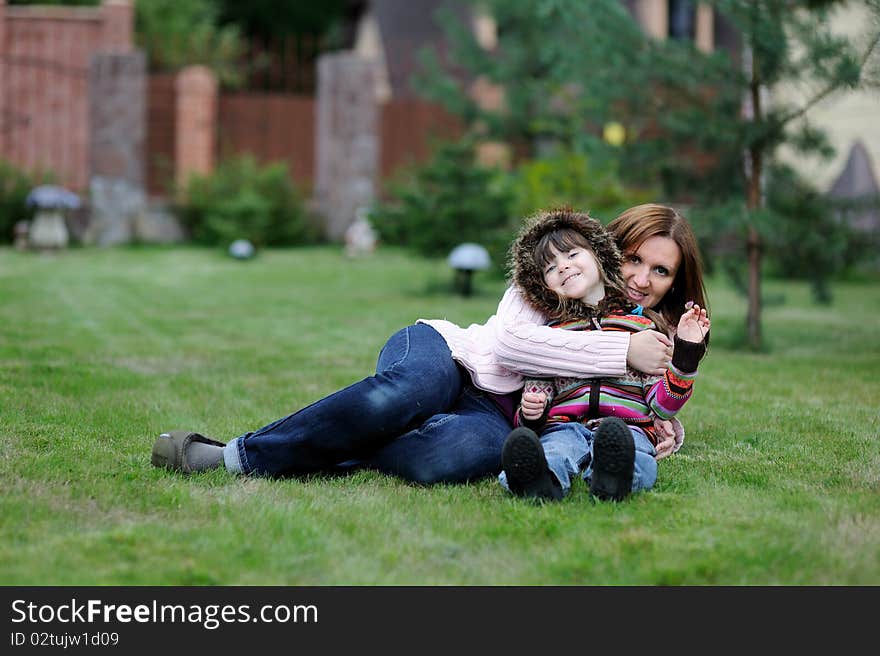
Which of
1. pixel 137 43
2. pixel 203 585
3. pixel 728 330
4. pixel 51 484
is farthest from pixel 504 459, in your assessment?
pixel 137 43

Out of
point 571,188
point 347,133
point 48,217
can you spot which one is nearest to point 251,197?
point 347,133

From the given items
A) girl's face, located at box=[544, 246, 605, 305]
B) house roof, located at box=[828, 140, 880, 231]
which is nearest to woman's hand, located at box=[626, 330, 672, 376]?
girl's face, located at box=[544, 246, 605, 305]

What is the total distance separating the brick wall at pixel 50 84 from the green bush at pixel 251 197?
11.5 ft

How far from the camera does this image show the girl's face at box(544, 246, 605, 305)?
390 cm

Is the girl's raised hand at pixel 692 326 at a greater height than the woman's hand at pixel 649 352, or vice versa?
the girl's raised hand at pixel 692 326

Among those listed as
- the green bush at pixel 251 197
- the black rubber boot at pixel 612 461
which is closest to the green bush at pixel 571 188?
the green bush at pixel 251 197

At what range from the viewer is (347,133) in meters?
17.6

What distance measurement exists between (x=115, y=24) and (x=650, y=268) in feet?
59.1

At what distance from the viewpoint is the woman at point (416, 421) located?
372 cm

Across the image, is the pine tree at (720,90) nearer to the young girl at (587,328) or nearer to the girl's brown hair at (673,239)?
the girl's brown hair at (673,239)

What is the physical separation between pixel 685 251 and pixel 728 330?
494 cm

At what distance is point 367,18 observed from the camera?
104 feet

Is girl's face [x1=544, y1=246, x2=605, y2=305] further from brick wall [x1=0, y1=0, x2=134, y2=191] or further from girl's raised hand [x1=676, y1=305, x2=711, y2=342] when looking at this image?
brick wall [x1=0, y1=0, x2=134, y2=191]

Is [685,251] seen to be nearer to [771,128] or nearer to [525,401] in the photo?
[525,401]
